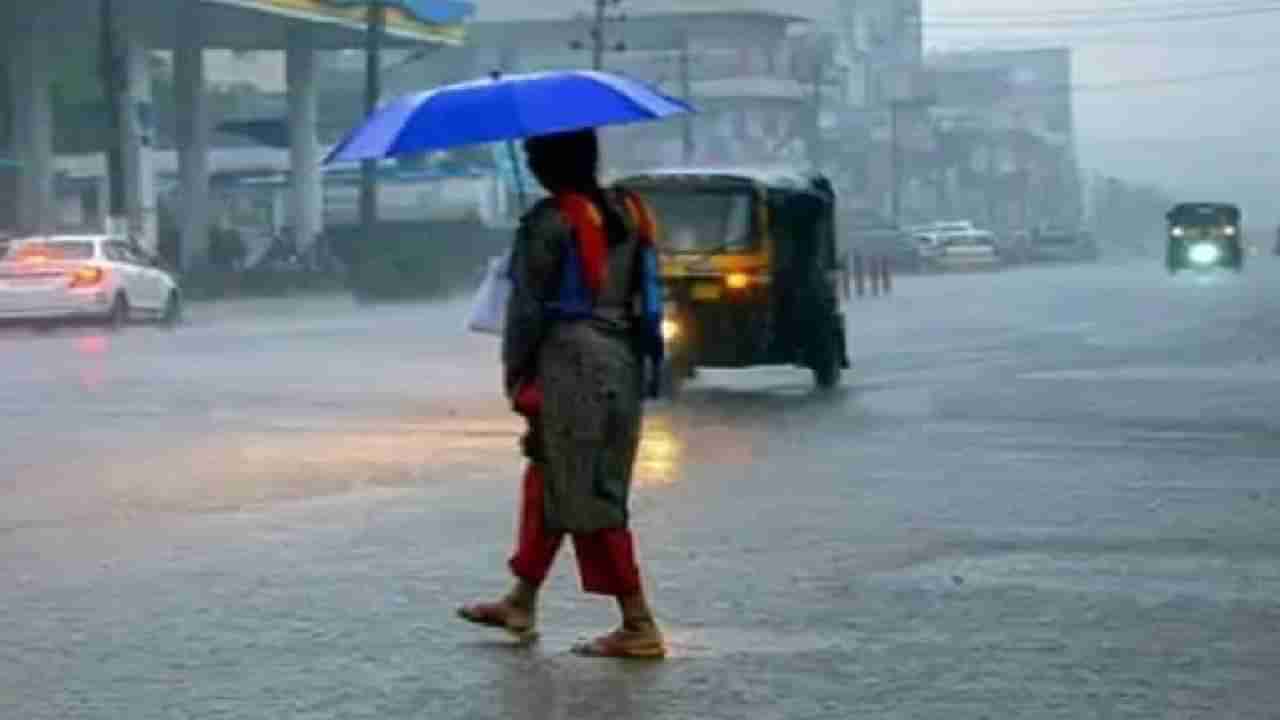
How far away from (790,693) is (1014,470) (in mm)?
7927

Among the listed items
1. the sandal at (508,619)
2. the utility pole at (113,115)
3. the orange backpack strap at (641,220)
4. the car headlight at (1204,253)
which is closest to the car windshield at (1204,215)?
the car headlight at (1204,253)

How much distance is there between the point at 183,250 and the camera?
7012cm

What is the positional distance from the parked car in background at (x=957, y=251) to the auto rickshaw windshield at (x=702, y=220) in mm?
67178

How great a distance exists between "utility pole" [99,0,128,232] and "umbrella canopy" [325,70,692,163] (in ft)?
153

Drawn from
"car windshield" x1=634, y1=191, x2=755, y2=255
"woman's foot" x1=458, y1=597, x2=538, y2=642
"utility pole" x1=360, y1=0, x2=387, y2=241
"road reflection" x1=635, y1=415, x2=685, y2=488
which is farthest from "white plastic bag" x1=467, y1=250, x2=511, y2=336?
"utility pole" x1=360, y1=0, x2=387, y2=241

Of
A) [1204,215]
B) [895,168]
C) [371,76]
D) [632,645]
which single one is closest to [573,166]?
[632,645]

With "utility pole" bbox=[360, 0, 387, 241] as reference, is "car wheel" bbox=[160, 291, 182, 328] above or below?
below

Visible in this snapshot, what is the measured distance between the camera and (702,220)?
24.6m

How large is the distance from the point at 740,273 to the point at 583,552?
49.3 feet

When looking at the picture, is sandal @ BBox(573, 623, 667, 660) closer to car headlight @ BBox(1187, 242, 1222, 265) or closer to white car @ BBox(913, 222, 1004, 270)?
car headlight @ BBox(1187, 242, 1222, 265)

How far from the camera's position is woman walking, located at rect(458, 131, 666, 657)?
8.98 meters

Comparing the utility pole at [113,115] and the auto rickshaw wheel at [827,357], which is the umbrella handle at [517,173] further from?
the utility pole at [113,115]

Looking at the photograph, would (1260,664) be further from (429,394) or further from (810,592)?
(429,394)

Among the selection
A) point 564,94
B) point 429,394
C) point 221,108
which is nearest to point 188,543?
point 564,94
